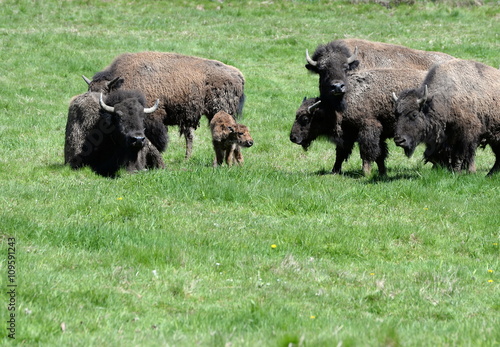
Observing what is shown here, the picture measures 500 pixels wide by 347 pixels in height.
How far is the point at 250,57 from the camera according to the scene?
79.7 feet

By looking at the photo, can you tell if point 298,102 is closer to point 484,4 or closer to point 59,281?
point 59,281

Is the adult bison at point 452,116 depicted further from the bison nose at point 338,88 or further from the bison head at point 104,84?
the bison head at point 104,84

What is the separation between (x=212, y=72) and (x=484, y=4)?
2173cm

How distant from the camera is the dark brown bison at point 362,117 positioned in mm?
13242

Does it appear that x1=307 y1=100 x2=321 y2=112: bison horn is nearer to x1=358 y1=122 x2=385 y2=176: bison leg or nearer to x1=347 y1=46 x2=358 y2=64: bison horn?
x1=358 y1=122 x2=385 y2=176: bison leg

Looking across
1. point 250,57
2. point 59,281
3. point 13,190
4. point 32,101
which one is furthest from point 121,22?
point 59,281

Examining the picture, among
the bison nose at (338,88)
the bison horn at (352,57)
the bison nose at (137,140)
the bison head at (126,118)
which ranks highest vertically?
the bison horn at (352,57)

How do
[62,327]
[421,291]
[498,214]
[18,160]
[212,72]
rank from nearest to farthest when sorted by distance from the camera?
1. [62,327]
2. [421,291]
3. [498,214]
4. [18,160]
5. [212,72]

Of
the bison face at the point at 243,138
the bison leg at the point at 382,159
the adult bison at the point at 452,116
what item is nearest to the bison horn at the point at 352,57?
the bison leg at the point at 382,159

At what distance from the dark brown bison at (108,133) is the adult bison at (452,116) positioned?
4235 millimetres

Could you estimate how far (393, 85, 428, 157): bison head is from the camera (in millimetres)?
11953

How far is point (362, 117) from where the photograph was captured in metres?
13.3

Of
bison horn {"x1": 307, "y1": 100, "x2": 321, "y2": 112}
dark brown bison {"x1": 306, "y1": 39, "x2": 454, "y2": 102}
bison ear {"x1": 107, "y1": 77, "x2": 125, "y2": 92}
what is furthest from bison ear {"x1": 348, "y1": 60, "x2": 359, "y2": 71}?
bison ear {"x1": 107, "y1": 77, "x2": 125, "y2": 92}

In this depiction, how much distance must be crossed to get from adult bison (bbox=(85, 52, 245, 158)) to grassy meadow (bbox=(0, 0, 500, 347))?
934 millimetres
